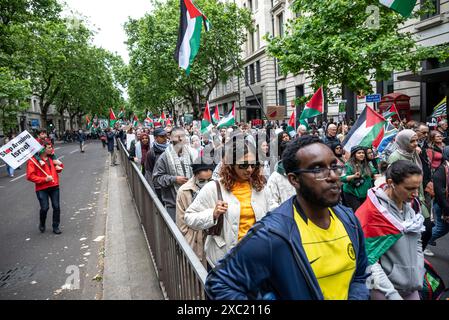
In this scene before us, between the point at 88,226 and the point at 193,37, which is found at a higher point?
the point at 193,37

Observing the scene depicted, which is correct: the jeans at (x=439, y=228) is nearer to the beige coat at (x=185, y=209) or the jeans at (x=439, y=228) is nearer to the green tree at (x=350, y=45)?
the beige coat at (x=185, y=209)

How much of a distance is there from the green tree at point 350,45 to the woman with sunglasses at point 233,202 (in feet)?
35.7

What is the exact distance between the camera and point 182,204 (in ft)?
12.7

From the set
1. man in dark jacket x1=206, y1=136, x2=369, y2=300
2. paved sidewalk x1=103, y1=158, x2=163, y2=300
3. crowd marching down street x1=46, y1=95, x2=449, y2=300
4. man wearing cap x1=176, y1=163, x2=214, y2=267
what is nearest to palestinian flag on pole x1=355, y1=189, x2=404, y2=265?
crowd marching down street x1=46, y1=95, x2=449, y2=300

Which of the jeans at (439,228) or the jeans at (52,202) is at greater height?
the jeans at (52,202)

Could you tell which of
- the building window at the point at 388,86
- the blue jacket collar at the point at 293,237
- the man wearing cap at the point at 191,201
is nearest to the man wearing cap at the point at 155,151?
the man wearing cap at the point at 191,201

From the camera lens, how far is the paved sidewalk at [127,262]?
4109mm

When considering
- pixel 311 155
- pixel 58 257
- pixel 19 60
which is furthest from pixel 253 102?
pixel 311 155

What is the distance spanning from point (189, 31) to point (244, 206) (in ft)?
19.1

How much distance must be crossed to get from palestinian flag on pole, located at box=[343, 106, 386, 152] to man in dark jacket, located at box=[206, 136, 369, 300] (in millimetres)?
3823

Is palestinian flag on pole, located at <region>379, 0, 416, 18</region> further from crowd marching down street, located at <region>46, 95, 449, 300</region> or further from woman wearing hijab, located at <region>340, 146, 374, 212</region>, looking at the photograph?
woman wearing hijab, located at <region>340, 146, 374, 212</region>

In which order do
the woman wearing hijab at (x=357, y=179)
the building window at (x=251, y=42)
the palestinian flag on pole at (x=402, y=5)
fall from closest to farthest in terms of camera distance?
the palestinian flag on pole at (x=402, y=5) → the woman wearing hijab at (x=357, y=179) → the building window at (x=251, y=42)

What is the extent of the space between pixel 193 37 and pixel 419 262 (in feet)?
21.1
